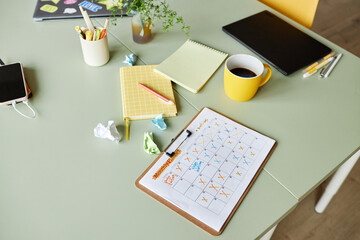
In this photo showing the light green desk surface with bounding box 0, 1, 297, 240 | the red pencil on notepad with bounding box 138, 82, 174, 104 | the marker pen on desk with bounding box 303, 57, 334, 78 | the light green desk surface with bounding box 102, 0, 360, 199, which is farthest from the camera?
the marker pen on desk with bounding box 303, 57, 334, 78

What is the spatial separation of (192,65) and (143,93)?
0.65ft

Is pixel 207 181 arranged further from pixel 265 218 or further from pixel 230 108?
pixel 230 108

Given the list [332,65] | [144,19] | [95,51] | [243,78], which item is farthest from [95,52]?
[332,65]

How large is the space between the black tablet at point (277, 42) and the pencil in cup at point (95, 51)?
0.43 m

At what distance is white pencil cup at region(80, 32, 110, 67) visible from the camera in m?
0.93

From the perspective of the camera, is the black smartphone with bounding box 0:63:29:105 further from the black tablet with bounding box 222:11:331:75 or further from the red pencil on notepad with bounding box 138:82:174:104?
the black tablet with bounding box 222:11:331:75

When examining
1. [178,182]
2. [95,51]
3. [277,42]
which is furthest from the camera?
[277,42]

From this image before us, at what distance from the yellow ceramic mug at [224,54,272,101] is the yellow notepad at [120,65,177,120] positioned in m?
0.17

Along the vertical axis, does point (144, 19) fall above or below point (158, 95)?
above

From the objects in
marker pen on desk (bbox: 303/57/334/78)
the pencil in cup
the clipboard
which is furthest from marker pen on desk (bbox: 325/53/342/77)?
the pencil in cup

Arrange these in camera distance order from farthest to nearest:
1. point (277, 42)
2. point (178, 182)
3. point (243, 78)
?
point (277, 42)
point (243, 78)
point (178, 182)

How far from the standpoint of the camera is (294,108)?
35.6 inches

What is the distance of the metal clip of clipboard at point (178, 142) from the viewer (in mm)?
779

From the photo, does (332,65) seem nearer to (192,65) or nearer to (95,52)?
(192,65)
